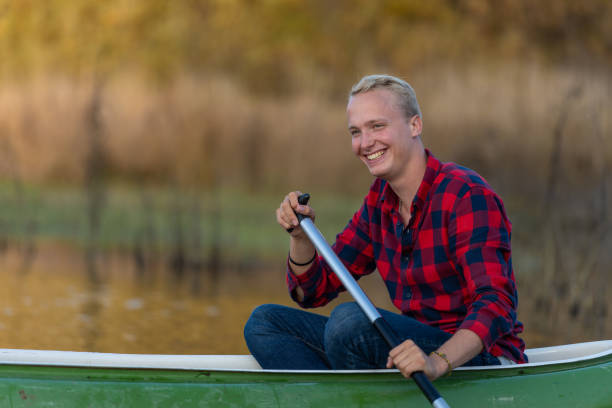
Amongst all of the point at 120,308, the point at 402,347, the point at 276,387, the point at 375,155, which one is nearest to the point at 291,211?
the point at 375,155

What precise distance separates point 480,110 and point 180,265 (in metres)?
5.16

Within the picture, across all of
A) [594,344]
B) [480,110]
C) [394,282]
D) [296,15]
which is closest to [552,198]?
[594,344]

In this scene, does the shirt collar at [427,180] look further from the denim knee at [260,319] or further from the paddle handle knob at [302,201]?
the denim knee at [260,319]

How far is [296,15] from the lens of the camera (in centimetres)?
1811

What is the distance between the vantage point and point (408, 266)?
2566 mm

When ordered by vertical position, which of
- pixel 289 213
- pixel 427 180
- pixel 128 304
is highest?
pixel 427 180

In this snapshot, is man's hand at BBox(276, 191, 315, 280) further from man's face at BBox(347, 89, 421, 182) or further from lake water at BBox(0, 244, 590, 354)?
lake water at BBox(0, 244, 590, 354)

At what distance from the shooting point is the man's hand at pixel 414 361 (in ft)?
7.23

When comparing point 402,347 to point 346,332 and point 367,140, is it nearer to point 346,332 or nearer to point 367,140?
point 346,332

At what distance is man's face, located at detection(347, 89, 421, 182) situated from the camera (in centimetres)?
254

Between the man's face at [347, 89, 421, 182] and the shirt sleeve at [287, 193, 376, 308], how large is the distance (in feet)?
0.93

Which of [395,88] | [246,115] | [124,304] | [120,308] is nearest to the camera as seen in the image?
[395,88]

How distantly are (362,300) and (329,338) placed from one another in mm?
144

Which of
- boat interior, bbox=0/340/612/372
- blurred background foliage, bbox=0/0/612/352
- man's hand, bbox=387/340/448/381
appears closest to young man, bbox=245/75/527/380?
man's hand, bbox=387/340/448/381
